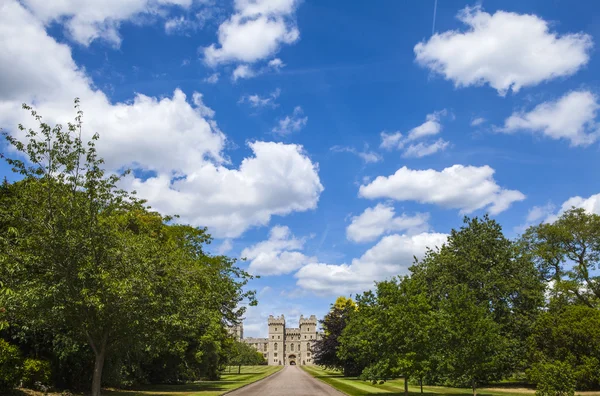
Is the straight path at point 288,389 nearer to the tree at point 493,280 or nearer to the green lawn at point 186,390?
Result: the green lawn at point 186,390

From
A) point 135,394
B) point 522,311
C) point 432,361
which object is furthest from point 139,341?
point 522,311

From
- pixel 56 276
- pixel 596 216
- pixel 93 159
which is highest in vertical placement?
pixel 596 216

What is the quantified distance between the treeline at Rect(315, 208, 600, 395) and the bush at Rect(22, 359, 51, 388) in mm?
17013

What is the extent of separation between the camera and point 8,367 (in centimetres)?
1966

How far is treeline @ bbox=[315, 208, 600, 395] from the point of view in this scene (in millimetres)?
25141

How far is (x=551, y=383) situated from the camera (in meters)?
20.6

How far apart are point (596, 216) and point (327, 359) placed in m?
34.1

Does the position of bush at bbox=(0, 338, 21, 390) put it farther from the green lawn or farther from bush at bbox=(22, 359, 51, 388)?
the green lawn

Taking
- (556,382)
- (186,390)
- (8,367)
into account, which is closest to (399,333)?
(556,382)

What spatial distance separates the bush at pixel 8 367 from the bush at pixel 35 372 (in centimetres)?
164

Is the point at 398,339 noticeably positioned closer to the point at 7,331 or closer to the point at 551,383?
the point at 551,383

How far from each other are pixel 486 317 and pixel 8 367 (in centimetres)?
2698

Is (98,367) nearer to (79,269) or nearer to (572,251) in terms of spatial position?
(79,269)

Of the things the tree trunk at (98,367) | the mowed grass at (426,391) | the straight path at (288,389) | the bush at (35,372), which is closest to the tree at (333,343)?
the straight path at (288,389)
